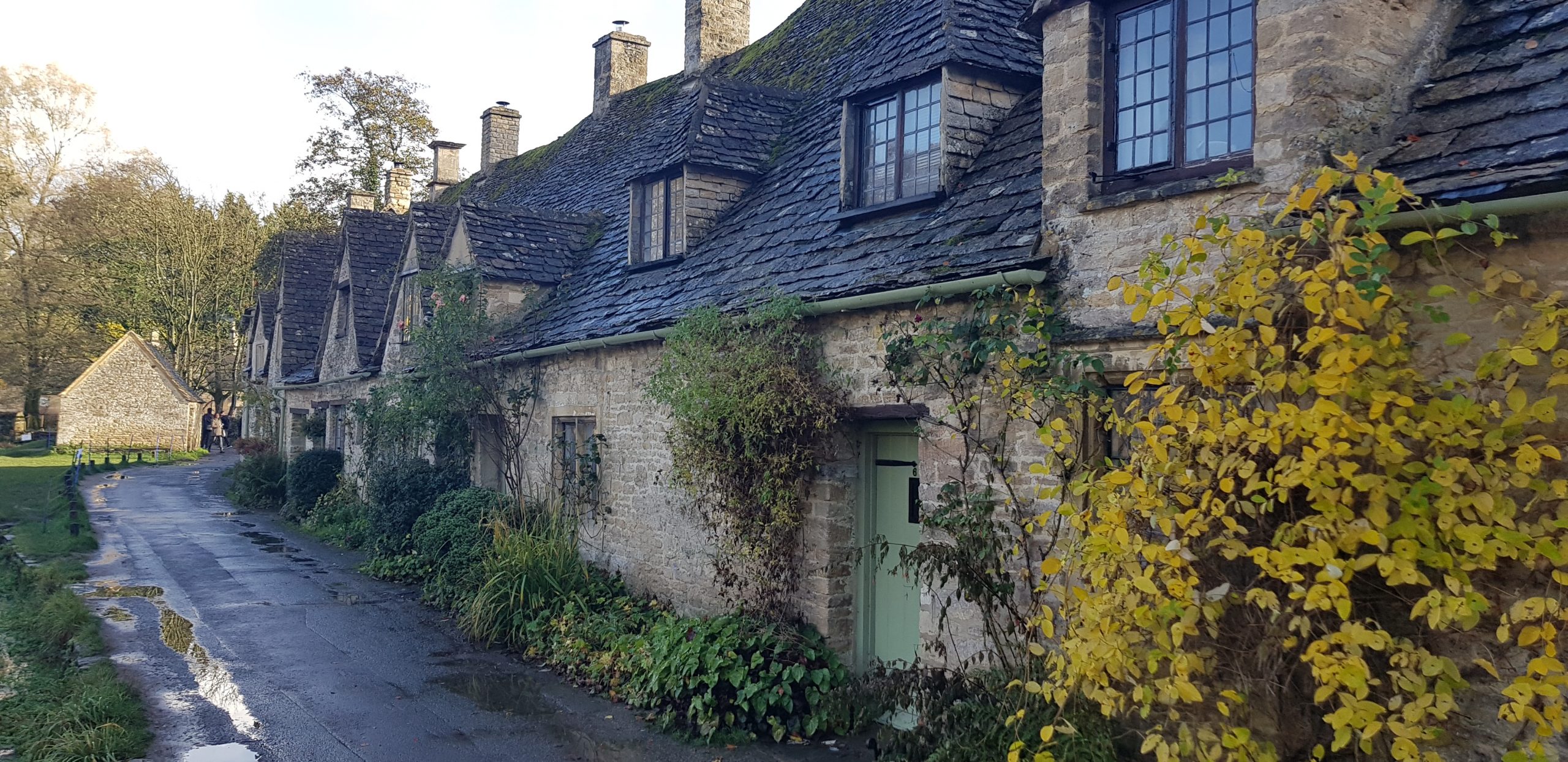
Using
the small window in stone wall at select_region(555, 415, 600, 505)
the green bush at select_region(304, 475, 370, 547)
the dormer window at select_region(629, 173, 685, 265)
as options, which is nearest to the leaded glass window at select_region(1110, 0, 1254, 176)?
the dormer window at select_region(629, 173, 685, 265)

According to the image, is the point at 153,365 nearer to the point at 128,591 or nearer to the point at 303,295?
the point at 303,295

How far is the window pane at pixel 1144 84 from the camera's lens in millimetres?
6516

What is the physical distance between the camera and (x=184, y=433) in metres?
49.4

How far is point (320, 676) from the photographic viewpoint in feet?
32.4

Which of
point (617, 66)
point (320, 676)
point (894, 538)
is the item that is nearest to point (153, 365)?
point (617, 66)

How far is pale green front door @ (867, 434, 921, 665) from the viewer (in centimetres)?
833

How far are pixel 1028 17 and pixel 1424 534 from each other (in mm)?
4428

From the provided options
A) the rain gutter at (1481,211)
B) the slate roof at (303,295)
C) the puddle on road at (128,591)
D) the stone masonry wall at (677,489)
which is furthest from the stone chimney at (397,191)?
the rain gutter at (1481,211)

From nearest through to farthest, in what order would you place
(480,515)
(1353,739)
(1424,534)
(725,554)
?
(1424,534) → (1353,739) → (725,554) → (480,515)

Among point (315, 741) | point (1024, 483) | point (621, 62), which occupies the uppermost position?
point (621, 62)

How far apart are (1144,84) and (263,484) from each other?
25345 millimetres

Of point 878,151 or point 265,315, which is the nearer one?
point 878,151

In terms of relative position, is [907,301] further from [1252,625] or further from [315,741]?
[315,741]

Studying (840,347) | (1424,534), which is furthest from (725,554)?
(1424,534)
